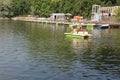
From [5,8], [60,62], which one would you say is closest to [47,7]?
[5,8]

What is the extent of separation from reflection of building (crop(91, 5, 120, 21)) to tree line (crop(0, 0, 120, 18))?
9.02 meters

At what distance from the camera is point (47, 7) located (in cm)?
16700

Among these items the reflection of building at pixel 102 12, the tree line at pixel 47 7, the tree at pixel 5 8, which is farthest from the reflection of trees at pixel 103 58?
the tree at pixel 5 8

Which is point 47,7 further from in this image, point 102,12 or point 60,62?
point 60,62

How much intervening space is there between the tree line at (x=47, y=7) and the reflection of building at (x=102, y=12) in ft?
29.6

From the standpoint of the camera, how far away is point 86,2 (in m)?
142

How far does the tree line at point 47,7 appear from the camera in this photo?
143625 mm

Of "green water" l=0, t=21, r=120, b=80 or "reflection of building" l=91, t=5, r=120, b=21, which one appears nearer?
"green water" l=0, t=21, r=120, b=80

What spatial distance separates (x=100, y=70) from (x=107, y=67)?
1.86 meters

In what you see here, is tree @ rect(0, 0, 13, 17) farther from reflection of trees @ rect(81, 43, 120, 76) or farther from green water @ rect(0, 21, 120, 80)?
reflection of trees @ rect(81, 43, 120, 76)

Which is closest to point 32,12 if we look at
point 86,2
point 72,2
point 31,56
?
point 72,2

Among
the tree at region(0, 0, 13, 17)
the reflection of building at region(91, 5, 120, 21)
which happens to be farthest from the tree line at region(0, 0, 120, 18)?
the reflection of building at region(91, 5, 120, 21)

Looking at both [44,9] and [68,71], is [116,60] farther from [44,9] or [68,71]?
[44,9]

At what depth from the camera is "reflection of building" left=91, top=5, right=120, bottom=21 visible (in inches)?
5010
